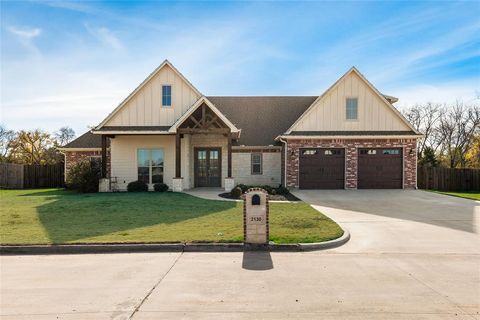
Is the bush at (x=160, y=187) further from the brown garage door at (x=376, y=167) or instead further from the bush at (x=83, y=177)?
the brown garage door at (x=376, y=167)

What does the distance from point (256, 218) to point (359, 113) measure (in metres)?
15.5

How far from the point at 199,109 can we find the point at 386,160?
1168cm

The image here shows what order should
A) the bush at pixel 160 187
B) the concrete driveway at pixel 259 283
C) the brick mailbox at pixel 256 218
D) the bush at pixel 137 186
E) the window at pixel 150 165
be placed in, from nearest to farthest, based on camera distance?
the concrete driveway at pixel 259 283 → the brick mailbox at pixel 256 218 → the bush at pixel 160 187 → the bush at pixel 137 186 → the window at pixel 150 165

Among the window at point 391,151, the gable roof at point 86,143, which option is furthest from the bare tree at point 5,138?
the window at point 391,151

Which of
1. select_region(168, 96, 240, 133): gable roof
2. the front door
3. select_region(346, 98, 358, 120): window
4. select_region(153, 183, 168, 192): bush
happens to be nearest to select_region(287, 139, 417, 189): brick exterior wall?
select_region(346, 98, 358, 120): window

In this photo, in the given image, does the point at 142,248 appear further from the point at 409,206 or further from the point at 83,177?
the point at 83,177

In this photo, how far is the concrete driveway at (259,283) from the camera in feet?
14.2

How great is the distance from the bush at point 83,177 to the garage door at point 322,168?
1218 cm

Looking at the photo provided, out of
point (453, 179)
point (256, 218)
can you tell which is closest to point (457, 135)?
point (453, 179)

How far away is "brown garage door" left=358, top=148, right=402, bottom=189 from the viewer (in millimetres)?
20422

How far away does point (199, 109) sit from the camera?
19.4 meters

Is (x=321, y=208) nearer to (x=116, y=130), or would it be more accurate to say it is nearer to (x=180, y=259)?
(x=180, y=259)

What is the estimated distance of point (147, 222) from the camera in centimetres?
1014

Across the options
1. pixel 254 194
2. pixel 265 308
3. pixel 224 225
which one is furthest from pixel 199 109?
pixel 265 308
